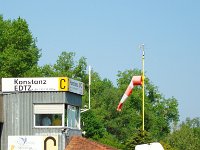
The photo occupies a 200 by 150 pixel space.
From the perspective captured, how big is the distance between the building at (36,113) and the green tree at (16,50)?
38215 millimetres

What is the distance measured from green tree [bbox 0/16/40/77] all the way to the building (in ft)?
125

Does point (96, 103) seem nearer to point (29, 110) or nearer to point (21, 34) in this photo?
point (21, 34)

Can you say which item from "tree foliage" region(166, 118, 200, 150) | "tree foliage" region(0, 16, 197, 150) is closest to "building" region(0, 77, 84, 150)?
"tree foliage" region(0, 16, 197, 150)

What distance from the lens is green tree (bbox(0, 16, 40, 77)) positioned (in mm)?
79750

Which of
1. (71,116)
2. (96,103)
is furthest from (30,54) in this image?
(71,116)

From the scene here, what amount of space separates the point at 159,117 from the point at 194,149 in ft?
39.9

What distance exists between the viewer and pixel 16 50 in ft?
263

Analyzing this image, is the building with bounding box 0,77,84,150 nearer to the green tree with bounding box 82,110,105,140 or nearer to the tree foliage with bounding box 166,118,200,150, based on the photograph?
the green tree with bounding box 82,110,105,140

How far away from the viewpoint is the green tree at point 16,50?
79750 mm

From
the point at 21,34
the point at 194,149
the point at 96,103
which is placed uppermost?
the point at 21,34

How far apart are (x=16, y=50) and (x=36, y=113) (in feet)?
132

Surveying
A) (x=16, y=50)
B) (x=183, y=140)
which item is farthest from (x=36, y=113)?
(x=183, y=140)

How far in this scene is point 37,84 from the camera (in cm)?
4088

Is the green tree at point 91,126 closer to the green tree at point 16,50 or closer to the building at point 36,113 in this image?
the green tree at point 16,50
